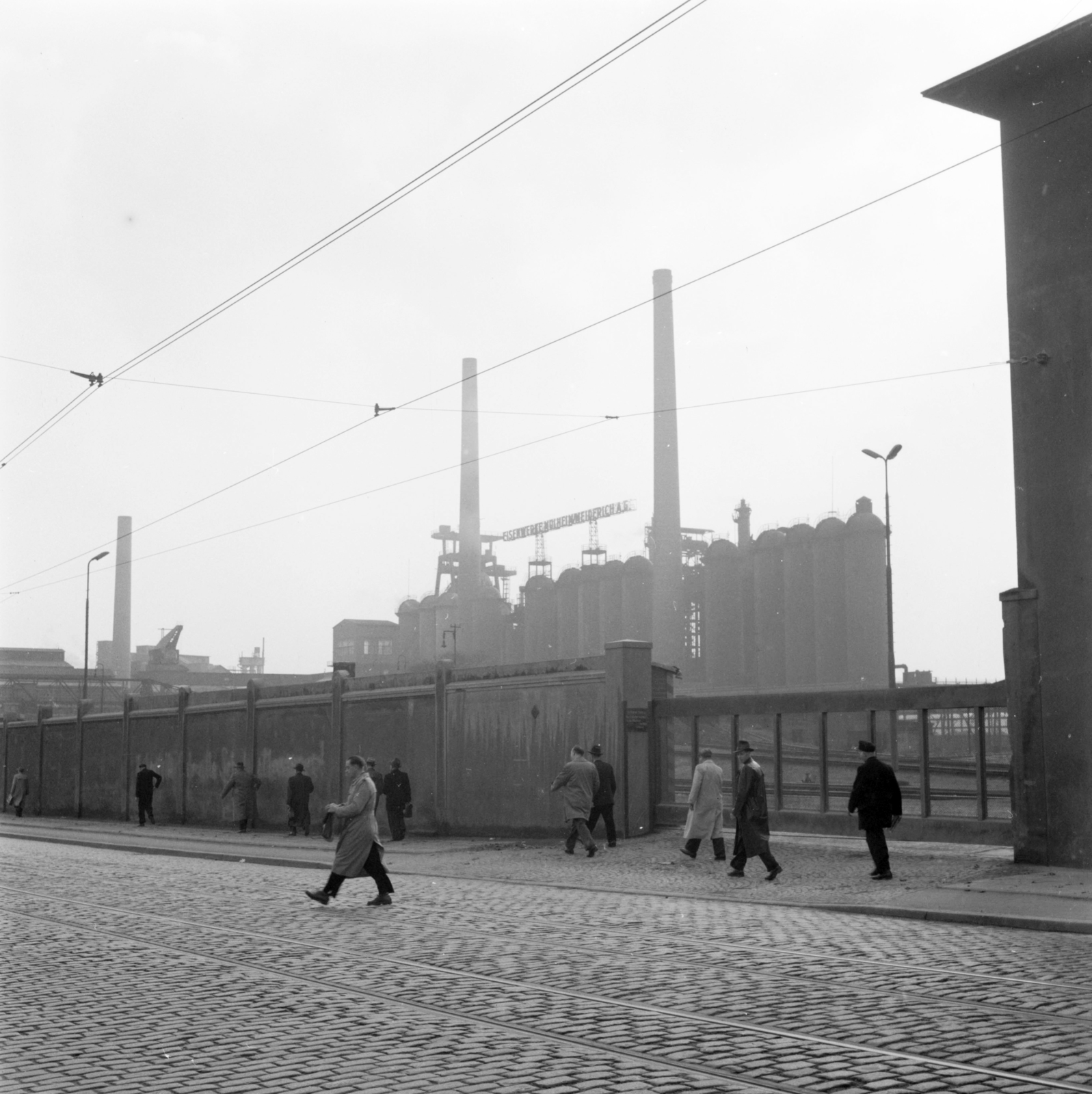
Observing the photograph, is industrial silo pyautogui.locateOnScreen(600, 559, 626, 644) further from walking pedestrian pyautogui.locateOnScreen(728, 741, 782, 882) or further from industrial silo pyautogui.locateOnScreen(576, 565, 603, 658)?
walking pedestrian pyautogui.locateOnScreen(728, 741, 782, 882)

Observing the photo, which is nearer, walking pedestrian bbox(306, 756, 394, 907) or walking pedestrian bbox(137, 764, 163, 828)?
walking pedestrian bbox(306, 756, 394, 907)

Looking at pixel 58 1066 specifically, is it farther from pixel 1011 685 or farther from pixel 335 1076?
pixel 1011 685

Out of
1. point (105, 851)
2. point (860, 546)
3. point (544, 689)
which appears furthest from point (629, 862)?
point (860, 546)

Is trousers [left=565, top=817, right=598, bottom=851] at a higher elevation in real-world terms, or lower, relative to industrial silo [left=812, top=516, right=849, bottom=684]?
A: lower

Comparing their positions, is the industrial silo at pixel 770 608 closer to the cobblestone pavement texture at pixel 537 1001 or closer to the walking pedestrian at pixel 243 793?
the walking pedestrian at pixel 243 793

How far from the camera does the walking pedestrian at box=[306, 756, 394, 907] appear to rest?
13.2 meters

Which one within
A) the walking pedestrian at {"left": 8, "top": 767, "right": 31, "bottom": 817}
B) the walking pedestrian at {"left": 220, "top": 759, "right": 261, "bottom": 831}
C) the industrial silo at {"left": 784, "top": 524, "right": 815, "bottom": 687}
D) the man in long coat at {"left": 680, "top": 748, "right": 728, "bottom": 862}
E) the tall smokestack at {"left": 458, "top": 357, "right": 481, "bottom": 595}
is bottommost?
the walking pedestrian at {"left": 8, "top": 767, "right": 31, "bottom": 817}

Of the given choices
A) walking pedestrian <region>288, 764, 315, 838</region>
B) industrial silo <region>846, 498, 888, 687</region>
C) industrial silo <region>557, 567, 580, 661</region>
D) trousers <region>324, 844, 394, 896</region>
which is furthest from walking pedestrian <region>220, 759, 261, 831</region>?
industrial silo <region>557, 567, 580, 661</region>

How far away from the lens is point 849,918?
12.3 metres

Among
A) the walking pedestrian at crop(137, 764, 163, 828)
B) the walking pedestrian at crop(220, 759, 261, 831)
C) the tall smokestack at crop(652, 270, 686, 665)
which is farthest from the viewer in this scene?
the tall smokestack at crop(652, 270, 686, 665)

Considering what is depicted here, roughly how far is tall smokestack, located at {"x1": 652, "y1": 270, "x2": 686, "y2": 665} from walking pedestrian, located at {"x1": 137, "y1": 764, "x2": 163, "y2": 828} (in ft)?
106

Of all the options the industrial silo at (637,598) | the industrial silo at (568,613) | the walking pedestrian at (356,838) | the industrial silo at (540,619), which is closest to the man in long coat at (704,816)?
the walking pedestrian at (356,838)

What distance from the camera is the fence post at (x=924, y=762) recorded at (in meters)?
17.7

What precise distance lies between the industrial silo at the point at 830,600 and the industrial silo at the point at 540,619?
2603cm
